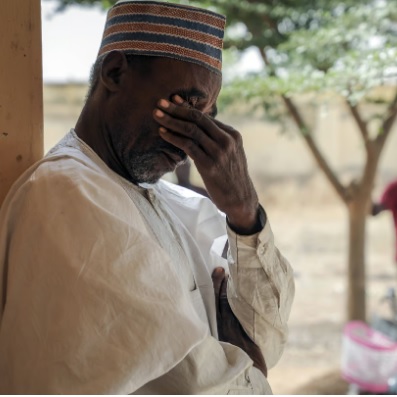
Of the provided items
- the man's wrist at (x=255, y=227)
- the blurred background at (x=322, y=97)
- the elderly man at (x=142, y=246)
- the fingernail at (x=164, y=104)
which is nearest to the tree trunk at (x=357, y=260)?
the blurred background at (x=322, y=97)

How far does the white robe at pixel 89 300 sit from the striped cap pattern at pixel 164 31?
34 cm

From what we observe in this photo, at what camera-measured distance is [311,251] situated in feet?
40.9

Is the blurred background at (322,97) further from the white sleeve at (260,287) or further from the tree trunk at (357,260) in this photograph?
the white sleeve at (260,287)

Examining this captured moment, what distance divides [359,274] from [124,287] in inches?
194

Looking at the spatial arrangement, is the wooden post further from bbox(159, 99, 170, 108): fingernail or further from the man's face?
bbox(159, 99, 170, 108): fingernail

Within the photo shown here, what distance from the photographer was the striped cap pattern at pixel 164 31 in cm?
157

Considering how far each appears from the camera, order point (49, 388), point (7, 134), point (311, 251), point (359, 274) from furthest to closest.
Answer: point (311, 251) < point (359, 274) < point (7, 134) < point (49, 388)

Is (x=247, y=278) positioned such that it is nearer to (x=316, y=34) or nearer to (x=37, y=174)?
(x=37, y=174)

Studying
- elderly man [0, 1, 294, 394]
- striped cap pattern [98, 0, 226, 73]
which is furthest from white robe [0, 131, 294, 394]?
striped cap pattern [98, 0, 226, 73]

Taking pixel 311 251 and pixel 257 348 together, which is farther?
pixel 311 251

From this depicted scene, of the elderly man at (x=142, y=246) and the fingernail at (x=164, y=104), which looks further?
the fingernail at (x=164, y=104)

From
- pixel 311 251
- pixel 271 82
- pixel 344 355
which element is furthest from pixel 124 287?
pixel 311 251

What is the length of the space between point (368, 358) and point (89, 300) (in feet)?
13.5

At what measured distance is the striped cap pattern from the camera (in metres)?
1.57
